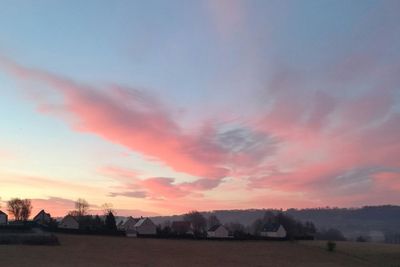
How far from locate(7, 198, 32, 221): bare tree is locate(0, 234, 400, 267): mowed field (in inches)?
3499

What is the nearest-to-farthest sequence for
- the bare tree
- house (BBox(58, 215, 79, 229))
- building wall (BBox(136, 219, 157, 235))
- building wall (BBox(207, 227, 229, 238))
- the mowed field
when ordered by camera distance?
the mowed field → house (BBox(58, 215, 79, 229)) → building wall (BBox(207, 227, 229, 238)) → building wall (BBox(136, 219, 157, 235)) → the bare tree

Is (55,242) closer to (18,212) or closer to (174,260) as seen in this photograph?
(174,260)

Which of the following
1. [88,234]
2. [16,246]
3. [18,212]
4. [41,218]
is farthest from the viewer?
[18,212]

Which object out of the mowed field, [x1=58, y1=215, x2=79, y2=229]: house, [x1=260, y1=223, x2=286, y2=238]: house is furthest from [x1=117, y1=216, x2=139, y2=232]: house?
the mowed field

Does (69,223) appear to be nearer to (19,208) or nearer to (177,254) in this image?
(19,208)

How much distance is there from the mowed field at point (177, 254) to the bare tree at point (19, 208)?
292 feet

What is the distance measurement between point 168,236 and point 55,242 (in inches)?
1084

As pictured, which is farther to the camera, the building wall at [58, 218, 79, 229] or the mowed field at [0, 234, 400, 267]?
the building wall at [58, 218, 79, 229]

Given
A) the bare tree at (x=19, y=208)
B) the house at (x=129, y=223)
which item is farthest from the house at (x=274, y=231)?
the bare tree at (x=19, y=208)

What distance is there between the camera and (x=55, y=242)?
3184 inches

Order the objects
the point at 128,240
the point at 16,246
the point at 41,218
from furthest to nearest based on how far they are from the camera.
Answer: the point at 41,218 < the point at 128,240 < the point at 16,246

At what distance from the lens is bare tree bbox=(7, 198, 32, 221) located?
6909 inches

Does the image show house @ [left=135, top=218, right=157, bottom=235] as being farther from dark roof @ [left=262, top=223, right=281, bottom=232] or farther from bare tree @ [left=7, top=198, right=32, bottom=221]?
bare tree @ [left=7, top=198, right=32, bottom=221]

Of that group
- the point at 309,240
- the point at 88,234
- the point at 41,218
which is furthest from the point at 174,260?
the point at 41,218
